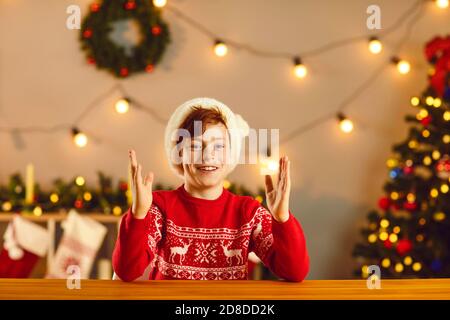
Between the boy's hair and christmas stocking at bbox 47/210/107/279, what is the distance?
2121 millimetres

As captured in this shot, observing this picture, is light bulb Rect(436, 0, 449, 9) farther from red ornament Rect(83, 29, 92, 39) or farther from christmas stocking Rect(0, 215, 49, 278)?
christmas stocking Rect(0, 215, 49, 278)

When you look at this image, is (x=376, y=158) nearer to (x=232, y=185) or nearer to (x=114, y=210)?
(x=232, y=185)

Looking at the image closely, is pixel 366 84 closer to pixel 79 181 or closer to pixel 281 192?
pixel 79 181

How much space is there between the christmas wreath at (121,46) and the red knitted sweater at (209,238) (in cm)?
245

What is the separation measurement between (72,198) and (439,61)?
2.07 meters

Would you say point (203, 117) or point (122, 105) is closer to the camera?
point (203, 117)

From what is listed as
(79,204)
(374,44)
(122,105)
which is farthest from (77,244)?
(374,44)


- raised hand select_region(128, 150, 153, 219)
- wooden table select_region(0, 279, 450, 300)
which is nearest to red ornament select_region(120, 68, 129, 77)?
raised hand select_region(128, 150, 153, 219)

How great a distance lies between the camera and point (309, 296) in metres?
0.92

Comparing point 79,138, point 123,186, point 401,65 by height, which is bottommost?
point 123,186

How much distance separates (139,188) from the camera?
1110 mm

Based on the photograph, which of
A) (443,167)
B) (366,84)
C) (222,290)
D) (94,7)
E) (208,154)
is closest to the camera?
(222,290)

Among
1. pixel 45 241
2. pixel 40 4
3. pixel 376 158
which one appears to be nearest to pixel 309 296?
pixel 45 241
